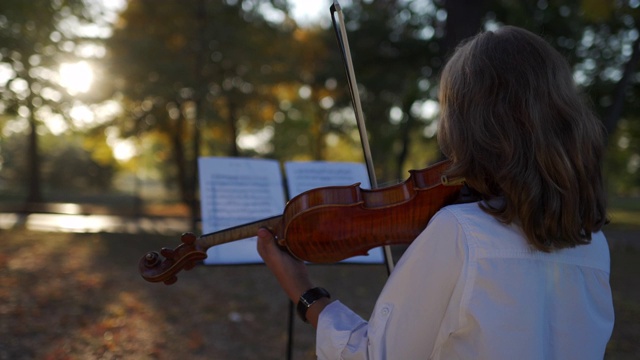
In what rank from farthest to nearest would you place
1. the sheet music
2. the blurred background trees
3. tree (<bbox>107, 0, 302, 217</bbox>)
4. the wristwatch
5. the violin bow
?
tree (<bbox>107, 0, 302, 217</bbox>) < the blurred background trees < the sheet music < the violin bow < the wristwatch

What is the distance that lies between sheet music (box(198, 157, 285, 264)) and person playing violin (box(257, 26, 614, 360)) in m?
1.57

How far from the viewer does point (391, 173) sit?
2969 cm

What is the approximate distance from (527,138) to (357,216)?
62 cm

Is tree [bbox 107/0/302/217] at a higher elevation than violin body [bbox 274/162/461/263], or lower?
higher

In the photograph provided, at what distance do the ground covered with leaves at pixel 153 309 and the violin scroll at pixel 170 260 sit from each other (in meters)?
1.67

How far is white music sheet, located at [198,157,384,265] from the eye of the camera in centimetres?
287

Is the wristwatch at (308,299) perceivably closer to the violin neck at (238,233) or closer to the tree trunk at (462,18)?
the violin neck at (238,233)

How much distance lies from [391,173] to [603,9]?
23.6m

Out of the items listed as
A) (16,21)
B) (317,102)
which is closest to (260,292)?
(16,21)

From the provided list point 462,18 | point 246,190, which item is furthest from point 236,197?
point 462,18

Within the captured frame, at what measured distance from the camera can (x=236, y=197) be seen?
299 centimetres

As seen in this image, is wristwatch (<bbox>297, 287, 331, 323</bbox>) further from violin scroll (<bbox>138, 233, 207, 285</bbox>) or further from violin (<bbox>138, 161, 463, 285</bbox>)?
violin scroll (<bbox>138, 233, 207, 285</bbox>)

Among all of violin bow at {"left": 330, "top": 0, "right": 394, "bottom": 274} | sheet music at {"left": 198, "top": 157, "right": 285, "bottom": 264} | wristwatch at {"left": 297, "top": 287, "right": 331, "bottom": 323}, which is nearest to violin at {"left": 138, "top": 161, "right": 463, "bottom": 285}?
wristwatch at {"left": 297, "top": 287, "right": 331, "bottom": 323}

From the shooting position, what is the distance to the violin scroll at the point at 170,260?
6.68 feet
